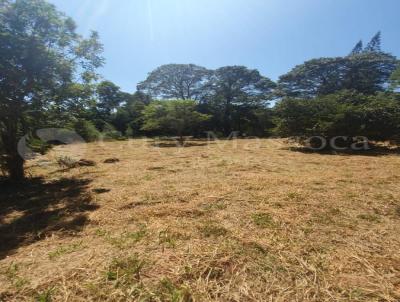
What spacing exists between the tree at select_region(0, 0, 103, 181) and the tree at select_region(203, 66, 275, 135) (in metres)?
22.3

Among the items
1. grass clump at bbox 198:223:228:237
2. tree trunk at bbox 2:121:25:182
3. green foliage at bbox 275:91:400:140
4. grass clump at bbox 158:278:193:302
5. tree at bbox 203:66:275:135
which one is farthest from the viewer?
tree at bbox 203:66:275:135

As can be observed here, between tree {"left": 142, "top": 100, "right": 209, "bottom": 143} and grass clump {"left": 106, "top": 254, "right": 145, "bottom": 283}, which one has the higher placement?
tree {"left": 142, "top": 100, "right": 209, "bottom": 143}

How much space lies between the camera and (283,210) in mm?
3441

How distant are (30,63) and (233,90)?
956 inches

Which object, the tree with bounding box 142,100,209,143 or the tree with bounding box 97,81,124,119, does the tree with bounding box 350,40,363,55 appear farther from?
the tree with bounding box 97,81,124,119

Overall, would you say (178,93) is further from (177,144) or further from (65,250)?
(65,250)

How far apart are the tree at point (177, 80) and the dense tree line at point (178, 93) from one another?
0.11m

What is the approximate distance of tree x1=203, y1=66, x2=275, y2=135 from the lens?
89.9 ft

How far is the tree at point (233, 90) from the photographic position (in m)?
27.4

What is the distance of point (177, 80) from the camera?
28047 millimetres

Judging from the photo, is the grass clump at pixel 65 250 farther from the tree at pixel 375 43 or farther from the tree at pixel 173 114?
the tree at pixel 375 43

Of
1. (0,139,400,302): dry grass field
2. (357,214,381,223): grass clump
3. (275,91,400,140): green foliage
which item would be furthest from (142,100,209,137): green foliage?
(357,214,381,223): grass clump

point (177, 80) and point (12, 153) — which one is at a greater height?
point (177, 80)

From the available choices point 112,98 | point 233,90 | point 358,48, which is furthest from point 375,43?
point 112,98
